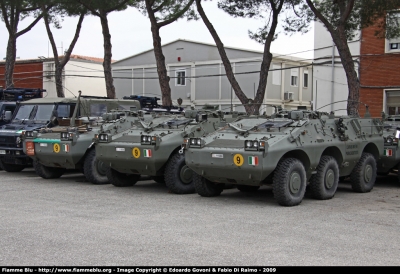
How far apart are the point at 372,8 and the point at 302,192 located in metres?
9.32

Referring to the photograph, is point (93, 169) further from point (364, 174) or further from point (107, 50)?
point (107, 50)

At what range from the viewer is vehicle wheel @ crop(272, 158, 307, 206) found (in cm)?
946

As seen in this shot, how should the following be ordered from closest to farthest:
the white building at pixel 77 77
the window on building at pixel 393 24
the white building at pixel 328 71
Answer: the window on building at pixel 393 24
the white building at pixel 328 71
the white building at pixel 77 77

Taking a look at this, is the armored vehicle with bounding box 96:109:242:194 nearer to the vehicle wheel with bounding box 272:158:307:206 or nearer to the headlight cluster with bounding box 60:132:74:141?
the headlight cluster with bounding box 60:132:74:141

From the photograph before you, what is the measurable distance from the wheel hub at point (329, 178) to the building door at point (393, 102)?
12.6 metres

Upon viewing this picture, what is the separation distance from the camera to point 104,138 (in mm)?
11578

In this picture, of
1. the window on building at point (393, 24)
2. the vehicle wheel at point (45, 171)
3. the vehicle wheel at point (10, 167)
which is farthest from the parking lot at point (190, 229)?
the window on building at point (393, 24)

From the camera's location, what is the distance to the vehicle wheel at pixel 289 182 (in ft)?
31.0

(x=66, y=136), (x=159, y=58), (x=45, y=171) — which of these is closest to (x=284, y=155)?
(x=66, y=136)

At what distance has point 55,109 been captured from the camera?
1458 cm

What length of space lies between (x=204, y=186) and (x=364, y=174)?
326cm

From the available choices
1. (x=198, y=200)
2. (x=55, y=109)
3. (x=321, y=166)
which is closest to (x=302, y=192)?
(x=321, y=166)

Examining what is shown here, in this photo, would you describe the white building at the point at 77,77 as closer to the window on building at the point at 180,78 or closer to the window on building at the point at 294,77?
the window on building at the point at 180,78

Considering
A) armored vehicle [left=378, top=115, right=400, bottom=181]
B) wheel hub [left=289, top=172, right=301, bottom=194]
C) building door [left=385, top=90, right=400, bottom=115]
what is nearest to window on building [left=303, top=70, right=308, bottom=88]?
building door [left=385, top=90, right=400, bottom=115]
